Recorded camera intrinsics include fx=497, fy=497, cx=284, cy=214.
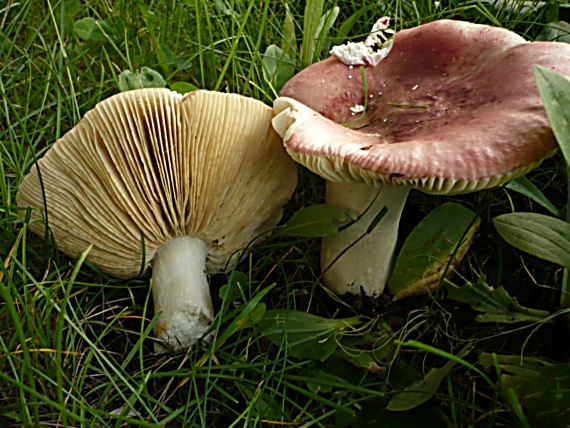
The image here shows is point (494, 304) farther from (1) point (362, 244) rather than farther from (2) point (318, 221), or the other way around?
(2) point (318, 221)

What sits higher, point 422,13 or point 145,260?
point 422,13

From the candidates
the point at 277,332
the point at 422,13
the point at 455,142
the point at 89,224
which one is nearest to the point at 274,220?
the point at 277,332

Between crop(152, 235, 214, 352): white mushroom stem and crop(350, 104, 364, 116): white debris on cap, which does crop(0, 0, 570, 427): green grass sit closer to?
crop(152, 235, 214, 352): white mushroom stem

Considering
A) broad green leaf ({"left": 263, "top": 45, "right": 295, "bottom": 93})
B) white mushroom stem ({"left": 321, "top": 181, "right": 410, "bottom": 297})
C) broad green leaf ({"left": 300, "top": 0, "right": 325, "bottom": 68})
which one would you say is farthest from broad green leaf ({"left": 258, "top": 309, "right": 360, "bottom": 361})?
broad green leaf ({"left": 300, "top": 0, "right": 325, "bottom": 68})

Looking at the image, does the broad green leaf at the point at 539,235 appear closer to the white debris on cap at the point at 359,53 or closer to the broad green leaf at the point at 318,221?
the broad green leaf at the point at 318,221

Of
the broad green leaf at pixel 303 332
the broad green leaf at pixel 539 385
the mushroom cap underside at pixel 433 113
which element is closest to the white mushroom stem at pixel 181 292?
the broad green leaf at pixel 303 332

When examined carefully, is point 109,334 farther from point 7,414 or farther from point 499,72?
point 499,72
